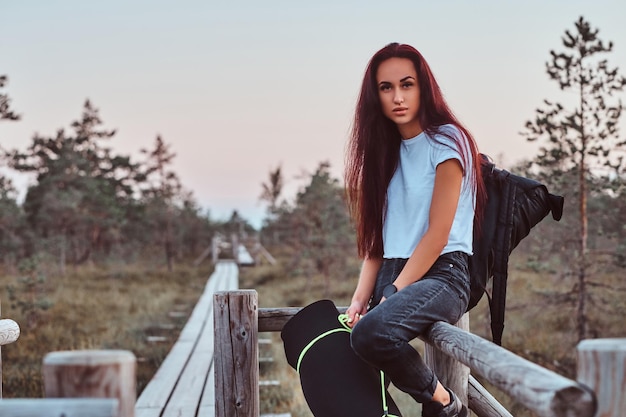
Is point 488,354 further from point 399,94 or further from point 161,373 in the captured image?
point 161,373

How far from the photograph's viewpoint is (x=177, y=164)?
956 inches

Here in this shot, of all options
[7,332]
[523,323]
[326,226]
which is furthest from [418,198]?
[326,226]

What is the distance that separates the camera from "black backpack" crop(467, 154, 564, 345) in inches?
103

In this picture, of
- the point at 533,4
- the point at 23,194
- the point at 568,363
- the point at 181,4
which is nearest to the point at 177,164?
the point at 23,194

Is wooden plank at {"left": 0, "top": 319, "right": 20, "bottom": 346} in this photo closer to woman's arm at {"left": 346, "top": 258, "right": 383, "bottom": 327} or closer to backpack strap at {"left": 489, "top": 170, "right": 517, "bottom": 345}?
woman's arm at {"left": 346, "top": 258, "right": 383, "bottom": 327}

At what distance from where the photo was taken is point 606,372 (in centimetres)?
125

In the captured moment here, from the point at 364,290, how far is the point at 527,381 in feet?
4.78

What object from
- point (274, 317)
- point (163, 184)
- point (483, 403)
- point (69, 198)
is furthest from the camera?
point (163, 184)

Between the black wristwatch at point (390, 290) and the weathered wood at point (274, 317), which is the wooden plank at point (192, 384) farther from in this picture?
the black wristwatch at point (390, 290)

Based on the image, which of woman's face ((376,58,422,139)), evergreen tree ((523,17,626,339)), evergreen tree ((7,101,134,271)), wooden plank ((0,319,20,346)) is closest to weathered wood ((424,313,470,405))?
woman's face ((376,58,422,139))

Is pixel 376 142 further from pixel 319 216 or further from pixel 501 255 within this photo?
pixel 319 216

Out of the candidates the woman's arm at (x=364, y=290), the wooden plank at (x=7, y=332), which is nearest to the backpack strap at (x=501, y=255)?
the woman's arm at (x=364, y=290)

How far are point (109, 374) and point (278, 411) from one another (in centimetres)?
449

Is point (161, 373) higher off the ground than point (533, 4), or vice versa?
point (533, 4)
